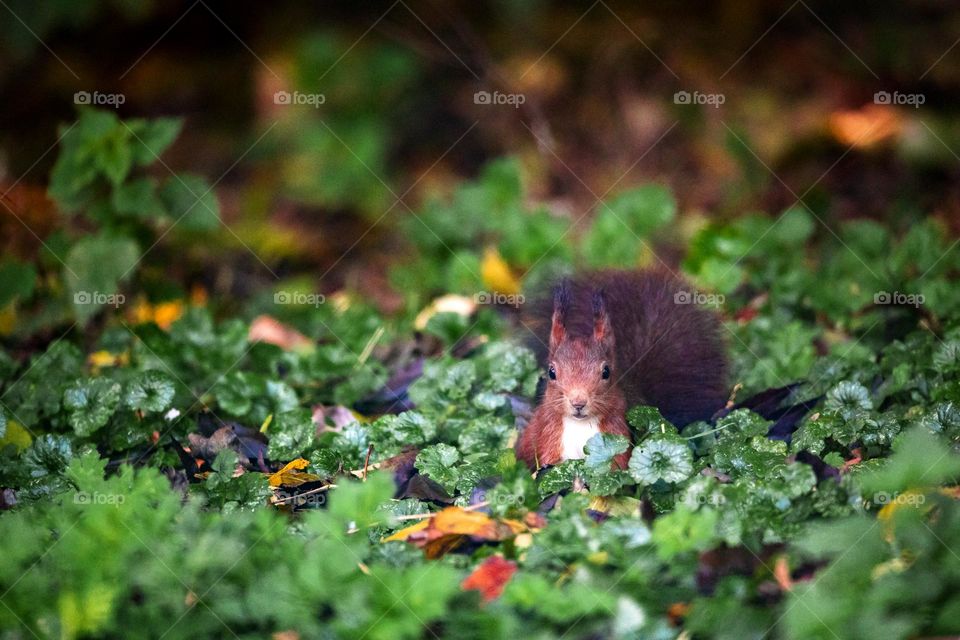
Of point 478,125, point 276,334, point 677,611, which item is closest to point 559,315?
point 677,611

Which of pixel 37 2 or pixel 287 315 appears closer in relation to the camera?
pixel 287 315

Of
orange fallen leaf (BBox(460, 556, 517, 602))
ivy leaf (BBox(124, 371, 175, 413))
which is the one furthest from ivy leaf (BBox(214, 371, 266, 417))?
orange fallen leaf (BBox(460, 556, 517, 602))

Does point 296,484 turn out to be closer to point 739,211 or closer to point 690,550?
point 690,550

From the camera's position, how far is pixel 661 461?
9.52 ft

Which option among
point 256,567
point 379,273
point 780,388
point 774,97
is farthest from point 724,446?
point 774,97

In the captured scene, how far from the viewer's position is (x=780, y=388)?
3578 millimetres

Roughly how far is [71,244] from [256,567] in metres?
2.52

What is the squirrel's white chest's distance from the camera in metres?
3.35

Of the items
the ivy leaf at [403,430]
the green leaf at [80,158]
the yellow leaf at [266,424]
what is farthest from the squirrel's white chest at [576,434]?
the green leaf at [80,158]
